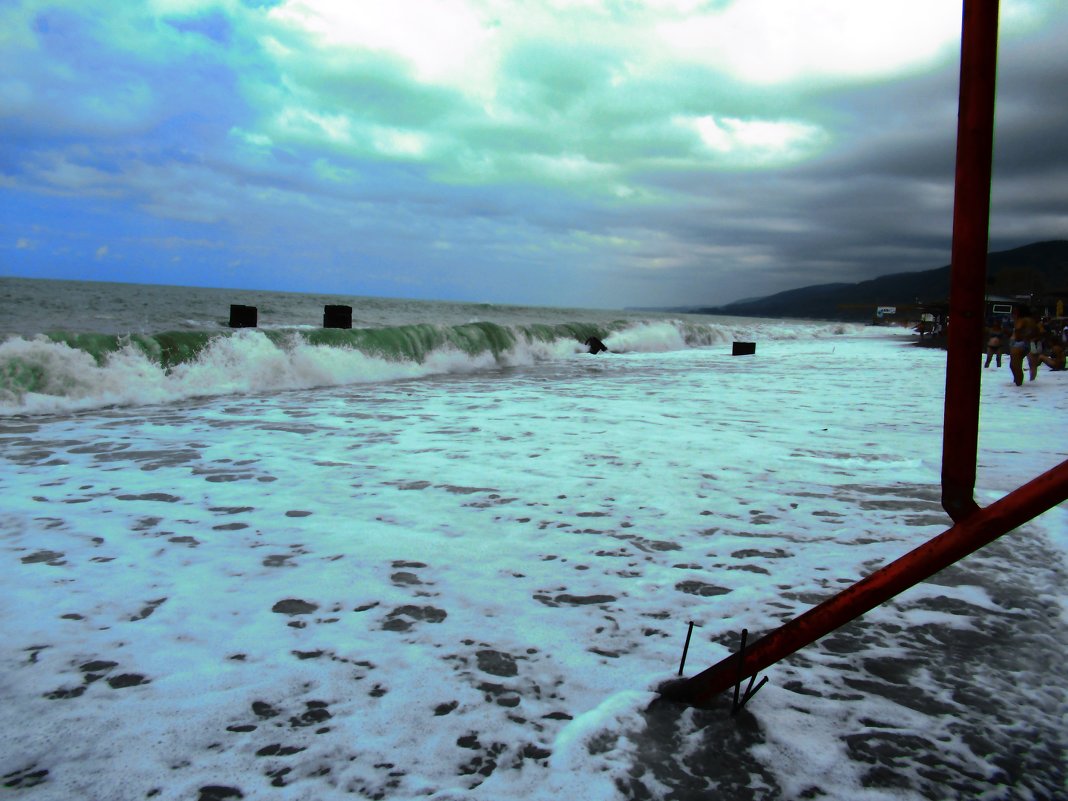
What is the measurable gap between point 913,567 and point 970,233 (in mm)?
661

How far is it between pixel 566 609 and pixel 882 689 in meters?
0.99

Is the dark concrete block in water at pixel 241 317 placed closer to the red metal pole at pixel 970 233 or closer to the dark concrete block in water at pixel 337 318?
the dark concrete block in water at pixel 337 318

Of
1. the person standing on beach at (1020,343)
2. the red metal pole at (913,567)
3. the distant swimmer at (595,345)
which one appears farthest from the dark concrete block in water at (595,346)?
the red metal pole at (913,567)

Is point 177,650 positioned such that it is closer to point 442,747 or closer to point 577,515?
point 442,747

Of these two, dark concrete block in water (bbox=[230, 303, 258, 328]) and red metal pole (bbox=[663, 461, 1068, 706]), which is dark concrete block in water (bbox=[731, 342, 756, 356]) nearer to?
dark concrete block in water (bbox=[230, 303, 258, 328])

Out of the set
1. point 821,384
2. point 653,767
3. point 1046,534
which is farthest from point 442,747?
point 821,384

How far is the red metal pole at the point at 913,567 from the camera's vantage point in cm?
121

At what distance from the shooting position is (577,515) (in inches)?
137

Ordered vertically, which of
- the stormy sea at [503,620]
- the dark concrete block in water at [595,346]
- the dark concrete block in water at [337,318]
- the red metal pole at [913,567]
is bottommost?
the stormy sea at [503,620]

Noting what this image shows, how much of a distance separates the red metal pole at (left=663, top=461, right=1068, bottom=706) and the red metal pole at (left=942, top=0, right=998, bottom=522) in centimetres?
6

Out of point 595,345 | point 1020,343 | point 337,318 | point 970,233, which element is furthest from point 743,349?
point 970,233

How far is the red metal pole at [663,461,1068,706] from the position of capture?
121 cm

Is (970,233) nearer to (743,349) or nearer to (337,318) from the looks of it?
(337,318)

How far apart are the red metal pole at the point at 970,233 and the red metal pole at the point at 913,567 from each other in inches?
2.2
